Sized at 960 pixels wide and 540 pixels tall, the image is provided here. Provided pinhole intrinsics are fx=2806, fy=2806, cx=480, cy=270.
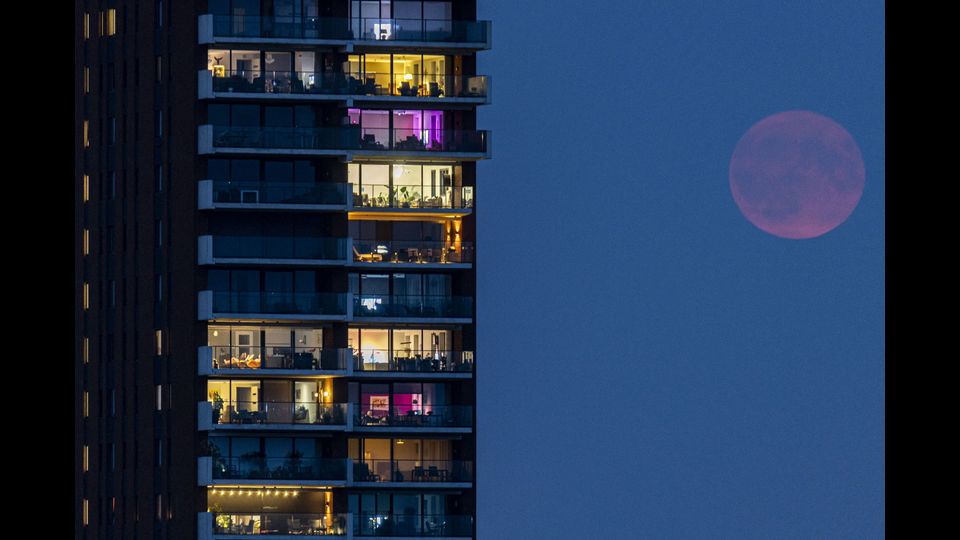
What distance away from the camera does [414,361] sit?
13950 cm

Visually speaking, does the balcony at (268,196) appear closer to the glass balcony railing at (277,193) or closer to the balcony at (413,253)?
the glass balcony railing at (277,193)

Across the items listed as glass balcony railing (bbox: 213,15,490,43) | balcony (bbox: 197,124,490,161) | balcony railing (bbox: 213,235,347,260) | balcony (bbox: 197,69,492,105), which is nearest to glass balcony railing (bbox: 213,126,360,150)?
balcony (bbox: 197,124,490,161)

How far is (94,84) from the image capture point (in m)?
150

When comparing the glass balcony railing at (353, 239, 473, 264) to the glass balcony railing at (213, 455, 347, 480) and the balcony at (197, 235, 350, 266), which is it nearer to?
the balcony at (197, 235, 350, 266)

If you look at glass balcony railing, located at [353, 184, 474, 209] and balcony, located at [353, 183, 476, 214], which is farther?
glass balcony railing, located at [353, 184, 474, 209]

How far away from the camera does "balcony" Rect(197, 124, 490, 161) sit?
136875 mm

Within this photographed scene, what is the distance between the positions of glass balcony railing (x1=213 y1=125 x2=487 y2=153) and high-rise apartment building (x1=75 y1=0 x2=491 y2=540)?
10cm

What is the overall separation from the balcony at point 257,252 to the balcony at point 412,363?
5597 mm

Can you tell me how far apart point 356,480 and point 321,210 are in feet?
44.1

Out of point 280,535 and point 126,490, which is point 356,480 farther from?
point 126,490

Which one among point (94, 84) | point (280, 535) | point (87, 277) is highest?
point (94, 84)

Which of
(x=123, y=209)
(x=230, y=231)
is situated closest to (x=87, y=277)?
(x=123, y=209)

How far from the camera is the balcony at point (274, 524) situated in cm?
13700

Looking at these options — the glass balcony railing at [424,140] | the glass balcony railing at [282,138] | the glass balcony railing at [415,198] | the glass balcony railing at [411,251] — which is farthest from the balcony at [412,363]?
the glass balcony railing at [282,138]
